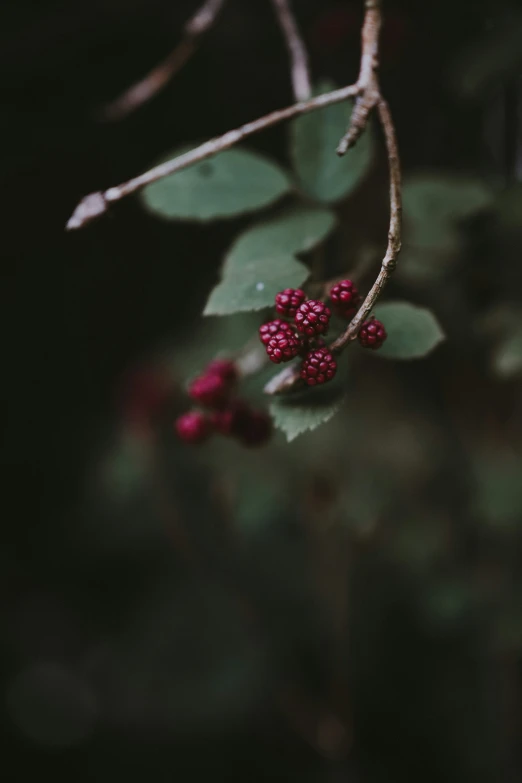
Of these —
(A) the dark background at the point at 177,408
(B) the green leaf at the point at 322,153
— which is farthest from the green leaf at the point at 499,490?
(B) the green leaf at the point at 322,153

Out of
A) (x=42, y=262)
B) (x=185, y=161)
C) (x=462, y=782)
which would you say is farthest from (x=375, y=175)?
(x=462, y=782)

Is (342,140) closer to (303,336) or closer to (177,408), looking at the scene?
(303,336)

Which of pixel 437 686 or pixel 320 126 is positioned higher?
pixel 320 126

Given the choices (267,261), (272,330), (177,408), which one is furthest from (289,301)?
(177,408)

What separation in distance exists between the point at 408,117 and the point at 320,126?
0.64m

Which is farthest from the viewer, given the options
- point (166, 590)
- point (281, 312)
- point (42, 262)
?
point (166, 590)

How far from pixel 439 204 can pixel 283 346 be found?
2.10ft

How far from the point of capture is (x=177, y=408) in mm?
1913

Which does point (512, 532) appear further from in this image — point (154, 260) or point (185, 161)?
point (154, 260)

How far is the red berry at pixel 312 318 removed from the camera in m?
0.63

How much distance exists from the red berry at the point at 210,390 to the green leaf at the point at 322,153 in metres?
0.33

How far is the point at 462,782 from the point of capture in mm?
1806

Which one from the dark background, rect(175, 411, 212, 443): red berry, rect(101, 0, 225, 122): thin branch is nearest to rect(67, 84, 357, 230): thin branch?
rect(175, 411, 212, 443): red berry

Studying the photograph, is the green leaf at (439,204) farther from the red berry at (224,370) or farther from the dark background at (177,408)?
the red berry at (224,370)
